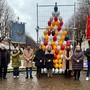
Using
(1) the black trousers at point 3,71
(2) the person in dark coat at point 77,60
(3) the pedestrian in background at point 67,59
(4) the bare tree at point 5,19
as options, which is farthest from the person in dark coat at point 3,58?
(4) the bare tree at point 5,19

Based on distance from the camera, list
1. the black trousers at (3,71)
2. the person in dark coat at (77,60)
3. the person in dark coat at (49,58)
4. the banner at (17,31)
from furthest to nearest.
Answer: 1. the banner at (17,31)
2. the person in dark coat at (49,58)
3. the black trousers at (3,71)
4. the person in dark coat at (77,60)

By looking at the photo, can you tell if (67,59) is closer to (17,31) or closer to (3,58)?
(3,58)

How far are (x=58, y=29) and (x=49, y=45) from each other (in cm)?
100

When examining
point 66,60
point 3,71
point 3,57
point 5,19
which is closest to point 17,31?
point 3,71

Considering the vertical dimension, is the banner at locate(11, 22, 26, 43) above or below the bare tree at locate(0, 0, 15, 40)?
below

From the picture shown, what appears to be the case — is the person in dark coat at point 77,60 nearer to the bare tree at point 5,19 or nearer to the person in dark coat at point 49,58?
the person in dark coat at point 49,58

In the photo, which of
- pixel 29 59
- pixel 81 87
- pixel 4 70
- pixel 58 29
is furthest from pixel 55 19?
pixel 81 87

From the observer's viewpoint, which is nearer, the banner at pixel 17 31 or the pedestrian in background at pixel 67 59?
the pedestrian in background at pixel 67 59

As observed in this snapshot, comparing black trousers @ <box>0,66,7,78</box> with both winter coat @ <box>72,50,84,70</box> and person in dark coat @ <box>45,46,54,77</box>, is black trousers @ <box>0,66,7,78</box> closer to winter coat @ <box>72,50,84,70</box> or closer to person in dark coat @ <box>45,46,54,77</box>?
person in dark coat @ <box>45,46,54,77</box>

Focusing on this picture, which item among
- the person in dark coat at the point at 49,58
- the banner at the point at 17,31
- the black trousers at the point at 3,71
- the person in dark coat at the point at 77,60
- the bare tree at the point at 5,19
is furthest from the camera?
the bare tree at the point at 5,19

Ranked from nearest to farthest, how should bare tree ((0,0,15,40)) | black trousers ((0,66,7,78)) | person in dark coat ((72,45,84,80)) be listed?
person in dark coat ((72,45,84,80))
black trousers ((0,66,7,78))
bare tree ((0,0,15,40))

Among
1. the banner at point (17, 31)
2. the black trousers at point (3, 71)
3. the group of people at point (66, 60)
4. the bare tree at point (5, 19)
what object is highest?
the bare tree at point (5, 19)

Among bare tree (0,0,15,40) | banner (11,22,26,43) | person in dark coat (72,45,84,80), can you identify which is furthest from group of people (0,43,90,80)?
bare tree (0,0,15,40)

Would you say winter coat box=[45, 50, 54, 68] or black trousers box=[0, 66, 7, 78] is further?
winter coat box=[45, 50, 54, 68]
